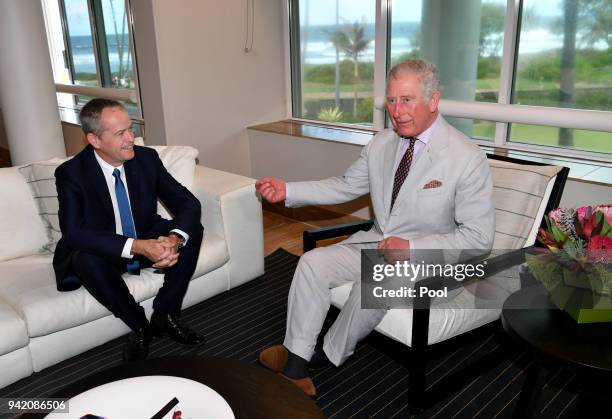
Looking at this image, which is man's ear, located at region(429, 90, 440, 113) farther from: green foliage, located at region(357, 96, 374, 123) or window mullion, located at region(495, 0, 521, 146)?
green foliage, located at region(357, 96, 374, 123)

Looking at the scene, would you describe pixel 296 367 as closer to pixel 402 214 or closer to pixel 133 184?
pixel 402 214

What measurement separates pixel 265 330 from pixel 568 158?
205 cm

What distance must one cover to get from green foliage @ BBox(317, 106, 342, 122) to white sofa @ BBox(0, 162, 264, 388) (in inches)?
64.3

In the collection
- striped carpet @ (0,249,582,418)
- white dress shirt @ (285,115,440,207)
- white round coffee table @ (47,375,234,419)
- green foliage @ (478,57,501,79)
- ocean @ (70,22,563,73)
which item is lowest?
striped carpet @ (0,249,582,418)

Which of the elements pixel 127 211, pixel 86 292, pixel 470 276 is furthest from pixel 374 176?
pixel 86 292

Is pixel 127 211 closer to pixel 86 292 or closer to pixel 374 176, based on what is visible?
pixel 86 292

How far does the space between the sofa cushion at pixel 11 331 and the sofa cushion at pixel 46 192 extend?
551 mm

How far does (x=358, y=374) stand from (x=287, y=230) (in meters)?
1.91

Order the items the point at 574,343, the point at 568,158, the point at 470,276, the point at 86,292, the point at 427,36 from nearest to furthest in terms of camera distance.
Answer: the point at 574,343, the point at 470,276, the point at 86,292, the point at 568,158, the point at 427,36

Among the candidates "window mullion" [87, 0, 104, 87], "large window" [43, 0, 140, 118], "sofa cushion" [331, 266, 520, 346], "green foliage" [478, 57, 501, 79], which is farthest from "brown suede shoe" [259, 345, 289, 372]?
"window mullion" [87, 0, 104, 87]

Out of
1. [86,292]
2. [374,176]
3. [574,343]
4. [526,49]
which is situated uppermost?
[526,49]

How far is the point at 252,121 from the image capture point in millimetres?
4555

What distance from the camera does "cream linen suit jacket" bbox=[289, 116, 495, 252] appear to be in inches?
81.4

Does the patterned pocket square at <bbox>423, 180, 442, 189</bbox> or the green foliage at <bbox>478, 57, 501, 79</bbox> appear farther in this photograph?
the green foliage at <bbox>478, 57, 501, 79</bbox>
